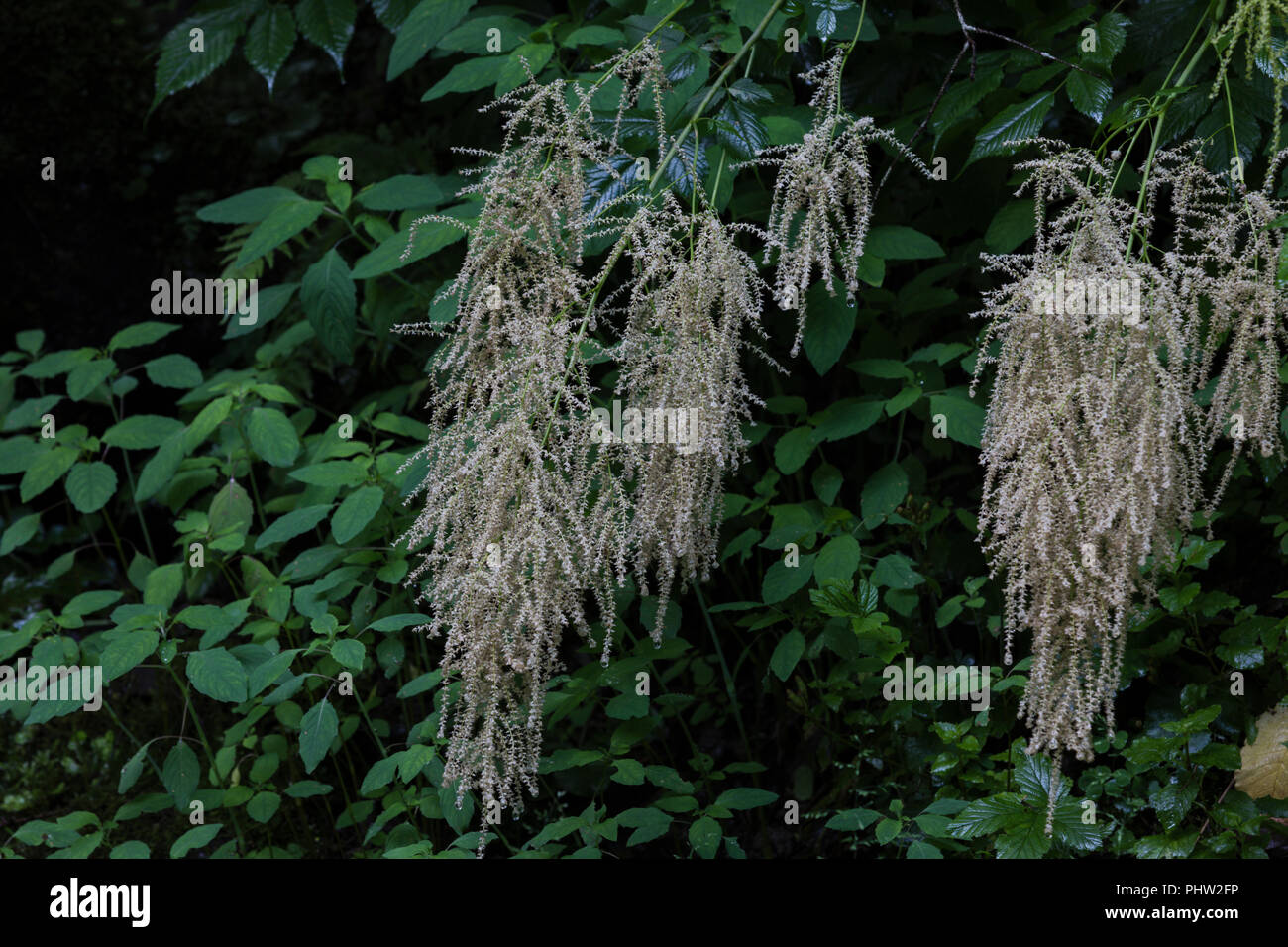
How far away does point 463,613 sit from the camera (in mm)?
2104

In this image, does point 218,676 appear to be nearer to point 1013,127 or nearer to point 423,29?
point 423,29

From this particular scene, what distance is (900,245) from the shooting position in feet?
9.95

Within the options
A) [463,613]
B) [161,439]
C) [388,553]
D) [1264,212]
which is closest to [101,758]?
[161,439]

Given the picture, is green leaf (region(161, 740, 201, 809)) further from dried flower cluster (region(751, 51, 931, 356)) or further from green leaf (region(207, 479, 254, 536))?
dried flower cluster (region(751, 51, 931, 356))

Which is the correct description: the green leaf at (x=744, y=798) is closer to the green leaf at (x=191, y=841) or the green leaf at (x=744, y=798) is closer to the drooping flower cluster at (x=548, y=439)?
the drooping flower cluster at (x=548, y=439)

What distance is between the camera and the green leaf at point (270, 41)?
11.2 feet

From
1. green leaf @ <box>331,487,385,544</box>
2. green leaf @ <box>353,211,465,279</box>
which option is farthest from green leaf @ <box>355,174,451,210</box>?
green leaf @ <box>331,487,385,544</box>

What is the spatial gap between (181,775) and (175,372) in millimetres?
1483

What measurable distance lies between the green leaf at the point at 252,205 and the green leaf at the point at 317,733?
1.56m

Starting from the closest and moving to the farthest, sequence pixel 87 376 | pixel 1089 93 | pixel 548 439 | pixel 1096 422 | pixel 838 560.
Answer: pixel 1096 422 < pixel 548 439 < pixel 1089 93 < pixel 838 560 < pixel 87 376

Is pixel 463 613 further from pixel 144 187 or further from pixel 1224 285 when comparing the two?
pixel 144 187

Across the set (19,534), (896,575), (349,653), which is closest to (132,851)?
(349,653)

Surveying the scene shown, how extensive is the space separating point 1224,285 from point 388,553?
7.80ft

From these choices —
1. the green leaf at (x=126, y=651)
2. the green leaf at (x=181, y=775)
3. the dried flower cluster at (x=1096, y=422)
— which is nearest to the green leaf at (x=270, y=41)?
the green leaf at (x=126, y=651)
